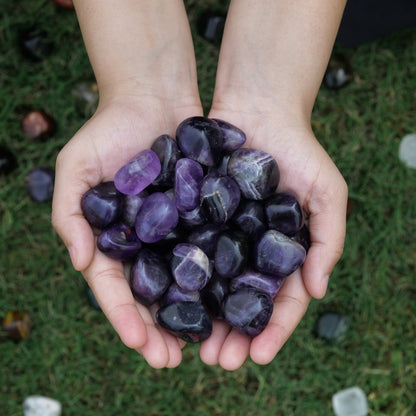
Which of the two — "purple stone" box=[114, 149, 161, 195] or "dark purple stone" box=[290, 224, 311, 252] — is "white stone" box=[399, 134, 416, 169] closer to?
"dark purple stone" box=[290, 224, 311, 252]

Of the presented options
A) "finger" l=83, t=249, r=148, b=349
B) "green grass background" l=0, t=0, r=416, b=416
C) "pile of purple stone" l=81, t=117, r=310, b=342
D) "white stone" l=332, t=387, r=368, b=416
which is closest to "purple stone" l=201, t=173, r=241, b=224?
"pile of purple stone" l=81, t=117, r=310, b=342

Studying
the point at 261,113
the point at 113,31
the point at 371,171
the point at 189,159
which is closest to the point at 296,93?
the point at 261,113

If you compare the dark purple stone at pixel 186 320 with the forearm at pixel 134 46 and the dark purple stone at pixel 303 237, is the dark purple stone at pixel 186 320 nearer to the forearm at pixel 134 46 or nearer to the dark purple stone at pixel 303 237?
the dark purple stone at pixel 303 237

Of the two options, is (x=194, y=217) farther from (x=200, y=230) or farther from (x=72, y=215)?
(x=72, y=215)

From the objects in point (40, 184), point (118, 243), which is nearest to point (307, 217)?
point (118, 243)

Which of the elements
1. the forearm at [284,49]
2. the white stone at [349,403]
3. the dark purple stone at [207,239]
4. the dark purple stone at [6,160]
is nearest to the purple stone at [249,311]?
the dark purple stone at [207,239]

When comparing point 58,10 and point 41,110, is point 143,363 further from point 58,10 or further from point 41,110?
point 58,10

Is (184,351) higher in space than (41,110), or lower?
lower
